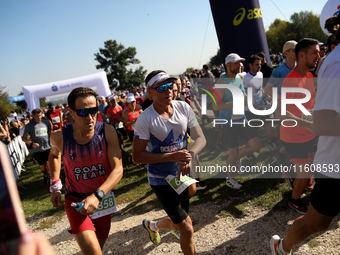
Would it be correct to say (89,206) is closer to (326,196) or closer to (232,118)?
(326,196)

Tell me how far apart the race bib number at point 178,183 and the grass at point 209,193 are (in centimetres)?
173

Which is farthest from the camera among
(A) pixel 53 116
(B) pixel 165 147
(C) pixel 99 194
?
(A) pixel 53 116

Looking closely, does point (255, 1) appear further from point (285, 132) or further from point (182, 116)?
point (182, 116)

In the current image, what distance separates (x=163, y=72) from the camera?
9.00 ft

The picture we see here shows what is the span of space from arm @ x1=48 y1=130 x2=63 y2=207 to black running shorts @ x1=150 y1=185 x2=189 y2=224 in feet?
3.33

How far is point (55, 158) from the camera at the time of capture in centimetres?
279

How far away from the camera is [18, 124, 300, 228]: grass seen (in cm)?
413

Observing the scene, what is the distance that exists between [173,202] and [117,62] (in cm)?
6760

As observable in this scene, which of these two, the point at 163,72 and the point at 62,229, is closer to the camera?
the point at 163,72

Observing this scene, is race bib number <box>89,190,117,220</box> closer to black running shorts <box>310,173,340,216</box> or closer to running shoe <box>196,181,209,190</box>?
black running shorts <box>310,173,340,216</box>

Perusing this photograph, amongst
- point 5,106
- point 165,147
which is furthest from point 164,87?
point 5,106

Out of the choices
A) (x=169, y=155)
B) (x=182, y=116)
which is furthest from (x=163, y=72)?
(x=169, y=155)

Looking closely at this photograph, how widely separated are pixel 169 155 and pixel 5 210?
6.93 ft

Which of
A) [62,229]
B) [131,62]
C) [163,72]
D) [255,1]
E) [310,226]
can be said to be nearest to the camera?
[310,226]
